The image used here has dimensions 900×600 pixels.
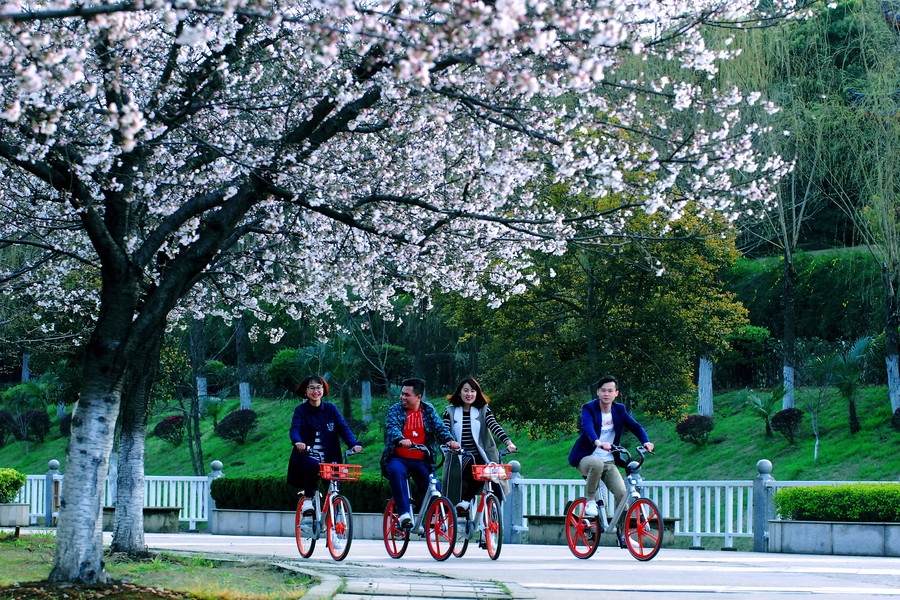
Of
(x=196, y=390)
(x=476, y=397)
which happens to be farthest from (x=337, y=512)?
(x=196, y=390)

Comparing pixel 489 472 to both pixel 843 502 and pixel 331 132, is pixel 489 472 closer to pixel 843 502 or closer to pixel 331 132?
pixel 331 132

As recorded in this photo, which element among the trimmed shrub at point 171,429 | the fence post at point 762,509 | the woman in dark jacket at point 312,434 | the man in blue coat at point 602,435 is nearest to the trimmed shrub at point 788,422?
the fence post at point 762,509

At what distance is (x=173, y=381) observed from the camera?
81.8 feet

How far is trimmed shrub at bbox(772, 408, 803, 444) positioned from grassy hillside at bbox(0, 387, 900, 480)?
0.26 m

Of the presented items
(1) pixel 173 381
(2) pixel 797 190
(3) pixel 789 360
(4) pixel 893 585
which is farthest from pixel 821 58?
(4) pixel 893 585

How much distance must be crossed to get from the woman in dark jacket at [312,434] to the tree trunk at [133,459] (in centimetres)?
157

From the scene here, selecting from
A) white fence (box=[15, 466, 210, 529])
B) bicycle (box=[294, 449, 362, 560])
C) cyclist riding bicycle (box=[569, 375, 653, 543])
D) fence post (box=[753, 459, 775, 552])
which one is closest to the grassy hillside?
white fence (box=[15, 466, 210, 529])

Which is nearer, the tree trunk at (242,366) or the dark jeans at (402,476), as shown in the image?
the dark jeans at (402,476)

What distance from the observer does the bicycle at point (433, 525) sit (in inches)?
390

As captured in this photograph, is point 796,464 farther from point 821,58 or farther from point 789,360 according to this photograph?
point 821,58

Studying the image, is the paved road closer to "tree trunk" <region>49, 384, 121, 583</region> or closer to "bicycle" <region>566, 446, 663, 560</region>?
"bicycle" <region>566, 446, 663, 560</region>

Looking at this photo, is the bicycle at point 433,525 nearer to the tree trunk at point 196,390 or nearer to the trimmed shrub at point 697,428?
the tree trunk at point 196,390

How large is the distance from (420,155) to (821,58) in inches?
1048

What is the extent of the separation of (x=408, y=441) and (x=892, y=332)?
20.6 m
